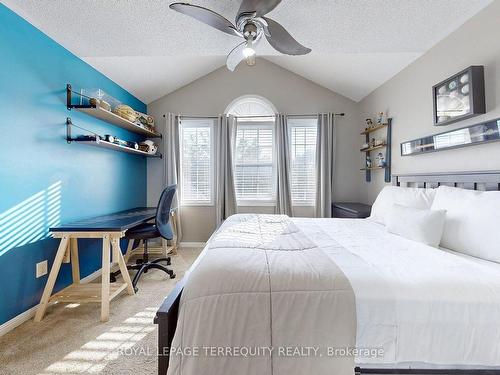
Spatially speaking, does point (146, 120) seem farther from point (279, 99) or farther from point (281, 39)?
point (281, 39)

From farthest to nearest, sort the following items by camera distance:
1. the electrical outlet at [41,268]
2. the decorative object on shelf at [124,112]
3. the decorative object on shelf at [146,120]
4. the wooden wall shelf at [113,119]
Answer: the decorative object on shelf at [146,120] → the decorative object on shelf at [124,112] → the wooden wall shelf at [113,119] → the electrical outlet at [41,268]

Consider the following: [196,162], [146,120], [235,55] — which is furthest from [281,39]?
[196,162]

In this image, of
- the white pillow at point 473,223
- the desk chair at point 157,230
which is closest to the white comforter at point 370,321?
the white pillow at point 473,223

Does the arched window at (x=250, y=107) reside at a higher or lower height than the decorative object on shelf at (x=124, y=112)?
higher

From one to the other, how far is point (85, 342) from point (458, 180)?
308 cm

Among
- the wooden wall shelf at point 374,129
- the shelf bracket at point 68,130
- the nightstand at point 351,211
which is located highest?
the wooden wall shelf at point 374,129

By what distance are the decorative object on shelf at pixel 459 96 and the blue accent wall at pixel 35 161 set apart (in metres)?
3.19

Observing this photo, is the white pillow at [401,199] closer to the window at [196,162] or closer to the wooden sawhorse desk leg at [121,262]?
the wooden sawhorse desk leg at [121,262]

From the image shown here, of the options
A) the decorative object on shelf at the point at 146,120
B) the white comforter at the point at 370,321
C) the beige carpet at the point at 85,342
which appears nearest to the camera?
the white comforter at the point at 370,321

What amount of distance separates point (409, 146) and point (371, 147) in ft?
2.63

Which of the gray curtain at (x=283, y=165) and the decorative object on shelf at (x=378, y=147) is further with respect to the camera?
the gray curtain at (x=283, y=165)

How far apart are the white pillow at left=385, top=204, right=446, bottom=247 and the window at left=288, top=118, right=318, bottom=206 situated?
7.40 ft

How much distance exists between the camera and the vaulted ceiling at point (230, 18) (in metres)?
1.84

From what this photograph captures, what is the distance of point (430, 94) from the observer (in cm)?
241
